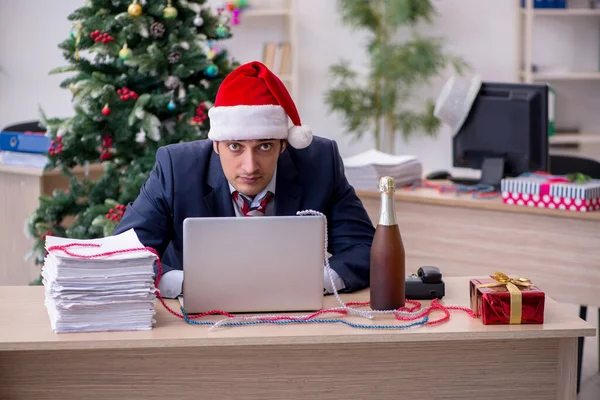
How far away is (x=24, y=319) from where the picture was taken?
A: 1.96 meters

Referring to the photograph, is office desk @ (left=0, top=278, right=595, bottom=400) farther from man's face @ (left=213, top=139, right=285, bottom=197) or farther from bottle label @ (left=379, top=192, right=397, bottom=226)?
man's face @ (left=213, top=139, right=285, bottom=197)

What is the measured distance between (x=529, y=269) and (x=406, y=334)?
6.08 ft

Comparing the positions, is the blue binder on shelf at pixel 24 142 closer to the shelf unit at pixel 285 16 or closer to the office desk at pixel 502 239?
the office desk at pixel 502 239

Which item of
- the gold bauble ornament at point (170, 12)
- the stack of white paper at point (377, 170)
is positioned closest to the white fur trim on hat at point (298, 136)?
the gold bauble ornament at point (170, 12)

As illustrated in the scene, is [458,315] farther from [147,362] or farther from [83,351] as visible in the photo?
[83,351]

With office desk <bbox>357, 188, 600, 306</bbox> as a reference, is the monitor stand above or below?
above

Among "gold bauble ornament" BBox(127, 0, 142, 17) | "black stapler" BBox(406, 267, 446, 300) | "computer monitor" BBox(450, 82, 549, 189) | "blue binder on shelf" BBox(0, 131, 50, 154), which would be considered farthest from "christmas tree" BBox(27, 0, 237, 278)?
"black stapler" BBox(406, 267, 446, 300)

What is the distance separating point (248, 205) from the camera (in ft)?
7.77

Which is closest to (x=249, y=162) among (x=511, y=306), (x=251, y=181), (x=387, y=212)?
(x=251, y=181)

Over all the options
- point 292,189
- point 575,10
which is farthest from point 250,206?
point 575,10

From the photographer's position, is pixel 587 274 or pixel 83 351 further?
pixel 587 274

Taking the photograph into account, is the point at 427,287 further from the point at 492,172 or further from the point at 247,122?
the point at 492,172

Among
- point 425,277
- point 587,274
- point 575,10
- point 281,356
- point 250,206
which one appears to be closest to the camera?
point 281,356

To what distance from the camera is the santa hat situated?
2146 millimetres
